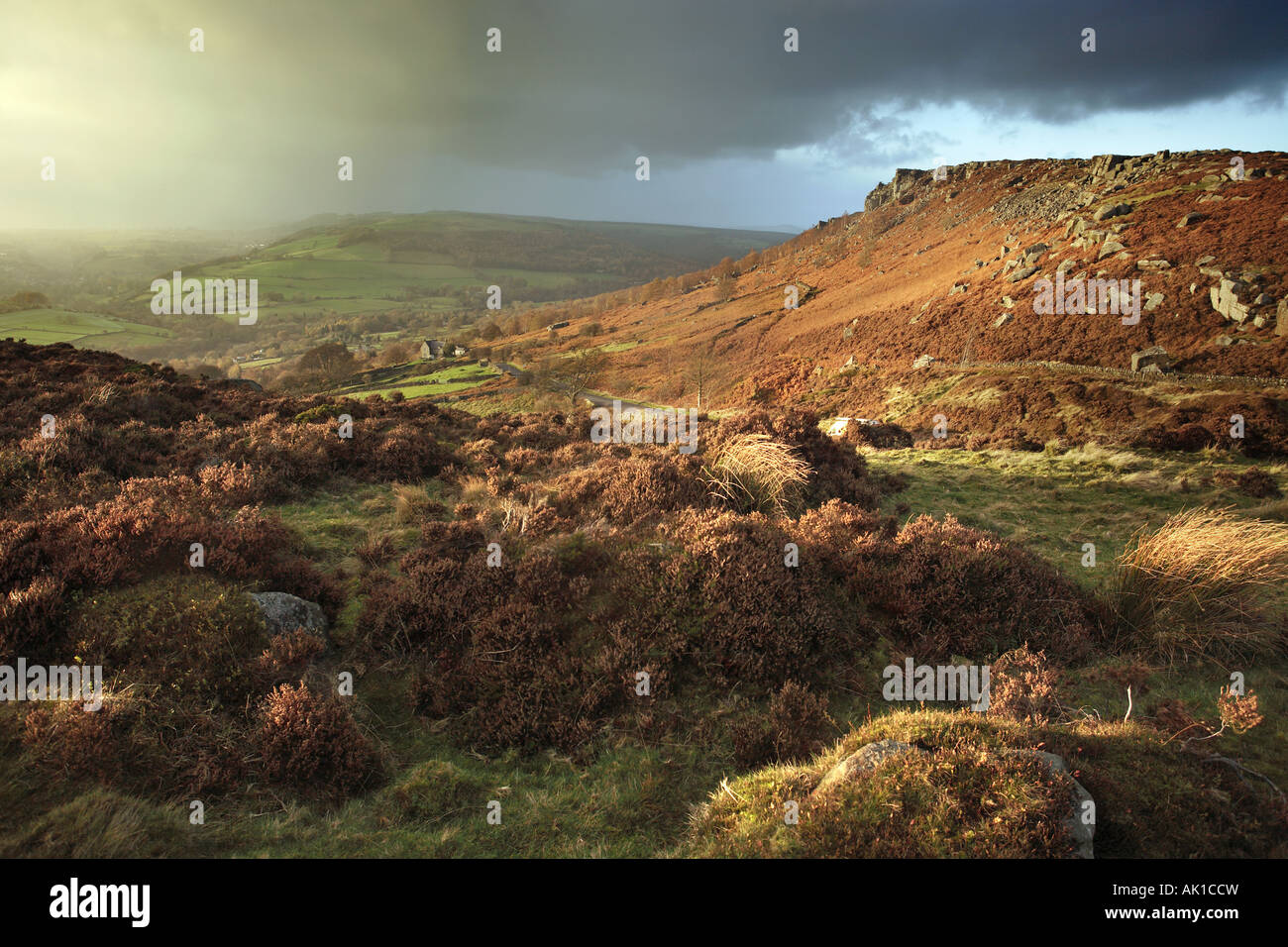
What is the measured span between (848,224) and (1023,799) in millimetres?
99832

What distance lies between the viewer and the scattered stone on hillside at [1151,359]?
2103 cm

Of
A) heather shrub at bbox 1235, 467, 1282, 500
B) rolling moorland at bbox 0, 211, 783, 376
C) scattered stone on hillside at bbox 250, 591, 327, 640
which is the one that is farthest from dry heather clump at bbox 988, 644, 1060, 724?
rolling moorland at bbox 0, 211, 783, 376

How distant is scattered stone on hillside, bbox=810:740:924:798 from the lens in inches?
160

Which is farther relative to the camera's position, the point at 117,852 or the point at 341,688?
the point at 341,688

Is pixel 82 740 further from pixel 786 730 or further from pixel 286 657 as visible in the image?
pixel 786 730

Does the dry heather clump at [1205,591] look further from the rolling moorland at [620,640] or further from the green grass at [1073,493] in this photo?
the green grass at [1073,493]

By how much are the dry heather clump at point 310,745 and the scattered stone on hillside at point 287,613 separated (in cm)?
130

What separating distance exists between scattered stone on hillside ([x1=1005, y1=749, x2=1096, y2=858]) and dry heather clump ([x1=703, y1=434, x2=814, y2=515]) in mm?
5894

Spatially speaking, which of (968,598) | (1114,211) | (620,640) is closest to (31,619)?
(620,640)

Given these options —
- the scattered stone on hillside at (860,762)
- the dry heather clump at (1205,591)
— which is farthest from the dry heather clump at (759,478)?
the scattered stone on hillside at (860,762)

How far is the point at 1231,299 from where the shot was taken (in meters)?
21.5

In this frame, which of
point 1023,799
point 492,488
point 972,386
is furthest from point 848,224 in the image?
point 1023,799

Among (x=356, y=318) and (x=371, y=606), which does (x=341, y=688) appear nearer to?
(x=371, y=606)
